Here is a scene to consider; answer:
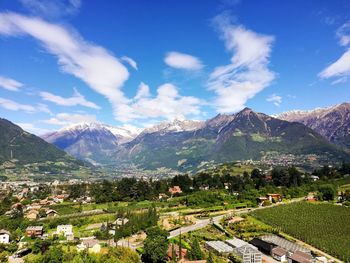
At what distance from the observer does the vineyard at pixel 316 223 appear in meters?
57.3

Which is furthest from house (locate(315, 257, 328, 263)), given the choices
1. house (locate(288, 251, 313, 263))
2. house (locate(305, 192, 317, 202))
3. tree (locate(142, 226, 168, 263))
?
house (locate(305, 192, 317, 202))

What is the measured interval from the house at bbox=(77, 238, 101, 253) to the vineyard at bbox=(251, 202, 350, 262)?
114 feet

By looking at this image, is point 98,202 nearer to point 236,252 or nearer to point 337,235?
point 236,252

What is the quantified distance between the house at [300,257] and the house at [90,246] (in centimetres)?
2998

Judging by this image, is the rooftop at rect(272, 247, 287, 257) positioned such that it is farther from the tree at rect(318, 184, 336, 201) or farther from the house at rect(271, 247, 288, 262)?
the tree at rect(318, 184, 336, 201)

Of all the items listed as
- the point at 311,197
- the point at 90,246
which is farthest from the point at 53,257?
the point at 311,197

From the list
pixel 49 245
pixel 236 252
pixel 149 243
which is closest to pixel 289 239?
pixel 236 252

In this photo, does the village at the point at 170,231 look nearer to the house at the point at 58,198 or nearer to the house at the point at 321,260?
the house at the point at 321,260

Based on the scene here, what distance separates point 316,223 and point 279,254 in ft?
60.6

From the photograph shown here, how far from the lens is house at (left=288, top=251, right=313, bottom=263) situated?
164 feet

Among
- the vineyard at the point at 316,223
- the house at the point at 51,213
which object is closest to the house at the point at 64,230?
the house at the point at 51,213

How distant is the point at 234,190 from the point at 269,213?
100 feet

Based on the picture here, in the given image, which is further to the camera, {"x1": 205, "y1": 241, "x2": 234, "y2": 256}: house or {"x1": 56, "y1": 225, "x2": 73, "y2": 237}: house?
{"x1": 56, "y1": 225, "x2": 73, "y2": 237}: house

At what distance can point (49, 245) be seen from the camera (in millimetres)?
61188
